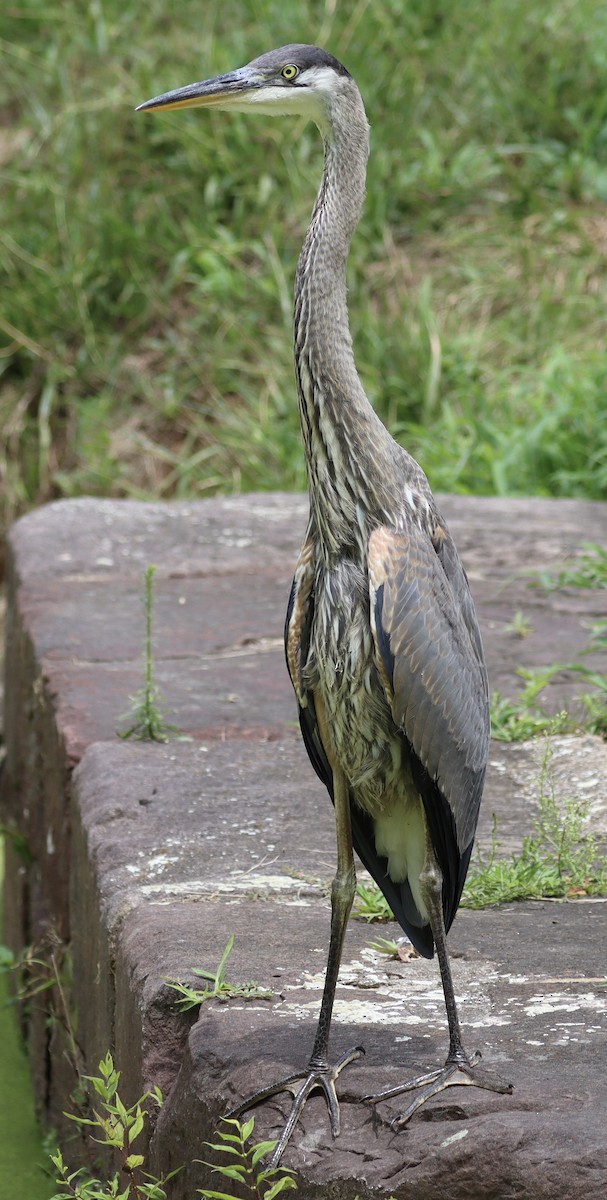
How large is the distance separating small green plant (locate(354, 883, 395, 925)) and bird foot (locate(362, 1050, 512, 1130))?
2.56 feet

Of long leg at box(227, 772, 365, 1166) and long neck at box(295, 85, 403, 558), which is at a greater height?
long neck at box(295, 85, 403, 558)

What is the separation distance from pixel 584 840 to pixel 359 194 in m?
1.49

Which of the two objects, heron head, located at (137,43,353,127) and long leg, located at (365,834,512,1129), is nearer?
long leg, located at (365,834,512,1129)

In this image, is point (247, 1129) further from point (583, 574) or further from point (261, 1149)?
point (583, 574)

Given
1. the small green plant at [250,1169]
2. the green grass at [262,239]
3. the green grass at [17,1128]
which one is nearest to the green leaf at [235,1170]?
the small green plant at [250,1169]

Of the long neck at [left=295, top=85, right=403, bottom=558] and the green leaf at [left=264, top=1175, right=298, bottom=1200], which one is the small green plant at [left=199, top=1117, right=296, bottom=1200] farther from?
the long neck at [left=295, top=85, right=403, bottom=558]

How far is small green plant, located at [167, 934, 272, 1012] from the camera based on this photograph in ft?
8.47

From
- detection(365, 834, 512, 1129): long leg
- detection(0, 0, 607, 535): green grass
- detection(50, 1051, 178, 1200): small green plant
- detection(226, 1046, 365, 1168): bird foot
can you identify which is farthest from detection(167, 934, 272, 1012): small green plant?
detection(0, 0, 607, 535): green grass

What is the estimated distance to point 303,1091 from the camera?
90.3 inches

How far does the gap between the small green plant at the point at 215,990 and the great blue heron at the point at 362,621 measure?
241mm

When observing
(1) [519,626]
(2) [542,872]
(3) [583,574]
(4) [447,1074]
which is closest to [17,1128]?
(2) [542,872]

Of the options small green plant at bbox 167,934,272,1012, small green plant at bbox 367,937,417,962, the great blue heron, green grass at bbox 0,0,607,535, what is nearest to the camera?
the great blue heron

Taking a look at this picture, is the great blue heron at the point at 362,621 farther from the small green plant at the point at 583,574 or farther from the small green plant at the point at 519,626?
the small green plant at the point at 583,574

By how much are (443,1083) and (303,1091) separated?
0.22 m
